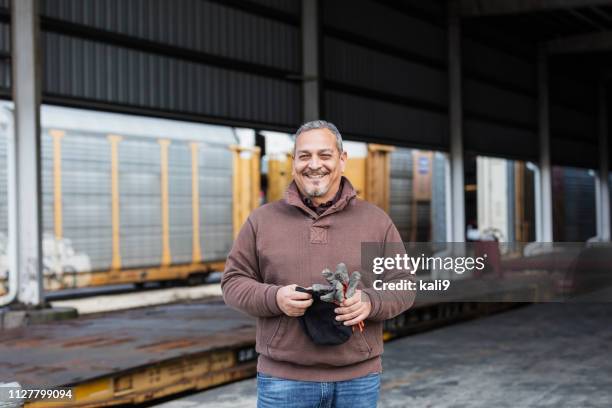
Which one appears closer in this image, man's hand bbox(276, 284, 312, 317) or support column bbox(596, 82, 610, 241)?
man's hand bbox(276, 284, 312, 317)

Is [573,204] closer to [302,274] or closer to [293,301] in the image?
[302,274]

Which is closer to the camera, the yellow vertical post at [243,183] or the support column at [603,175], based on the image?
the yellow vertical post at [243,183]

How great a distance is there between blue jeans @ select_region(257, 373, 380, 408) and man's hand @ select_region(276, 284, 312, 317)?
11.0 inches

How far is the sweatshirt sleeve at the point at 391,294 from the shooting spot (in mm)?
2689

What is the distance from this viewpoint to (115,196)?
14586 mm

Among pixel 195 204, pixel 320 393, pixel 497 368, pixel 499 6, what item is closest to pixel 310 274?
pixel 320 393

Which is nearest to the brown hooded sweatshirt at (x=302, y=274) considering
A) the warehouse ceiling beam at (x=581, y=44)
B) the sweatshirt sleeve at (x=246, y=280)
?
the sweatshirt sleeve at (x=246, y=280)

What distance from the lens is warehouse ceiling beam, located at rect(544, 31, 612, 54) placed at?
23.1m

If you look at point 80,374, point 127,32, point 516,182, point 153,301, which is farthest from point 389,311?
point 516,182

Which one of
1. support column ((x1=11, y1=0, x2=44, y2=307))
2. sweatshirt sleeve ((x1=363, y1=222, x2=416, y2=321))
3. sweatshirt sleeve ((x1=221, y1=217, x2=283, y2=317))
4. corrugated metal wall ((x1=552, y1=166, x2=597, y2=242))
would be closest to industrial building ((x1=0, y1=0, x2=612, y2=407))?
support column ((x1=11, y1=0, x2=44, y2=307))

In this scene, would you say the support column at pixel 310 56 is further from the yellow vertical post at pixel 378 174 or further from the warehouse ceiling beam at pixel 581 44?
the warehouse ceiling beam at pixel 581 44

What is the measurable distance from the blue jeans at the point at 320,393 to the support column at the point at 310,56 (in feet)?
39.2

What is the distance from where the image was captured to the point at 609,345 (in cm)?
1055

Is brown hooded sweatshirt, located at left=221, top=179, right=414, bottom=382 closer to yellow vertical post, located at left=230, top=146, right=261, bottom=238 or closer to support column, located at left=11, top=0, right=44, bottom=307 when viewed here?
support column, located at left=11, top=0, right=44, bottom=307
